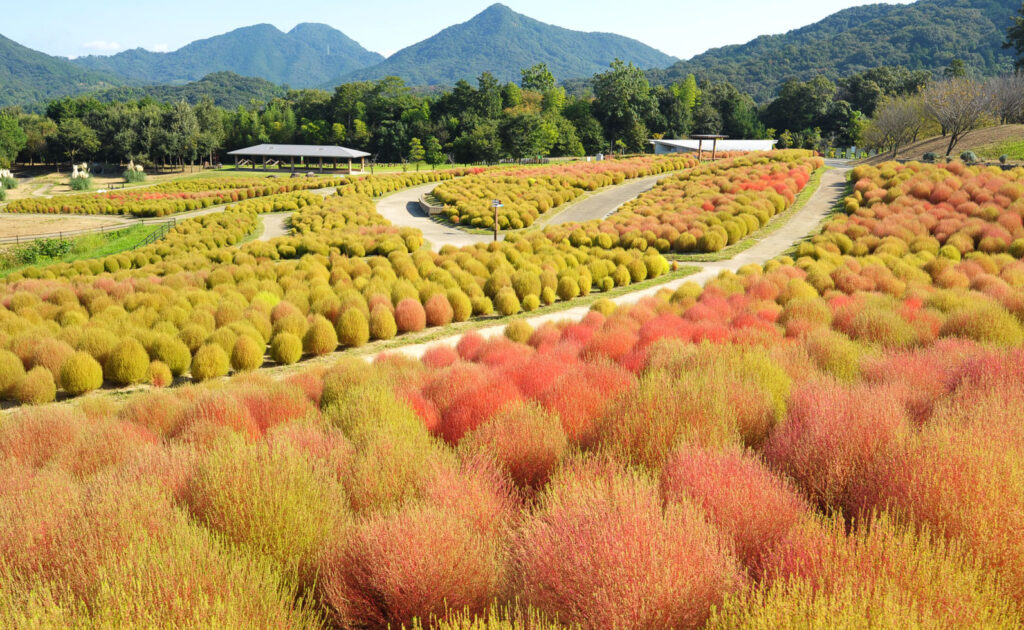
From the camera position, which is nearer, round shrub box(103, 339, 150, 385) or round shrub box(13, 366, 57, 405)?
round shrub box(13, 366, 57, 405)

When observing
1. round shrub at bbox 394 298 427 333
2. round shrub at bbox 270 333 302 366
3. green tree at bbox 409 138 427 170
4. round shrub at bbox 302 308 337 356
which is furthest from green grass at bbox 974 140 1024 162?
green tree at bbox 409 138 427 170

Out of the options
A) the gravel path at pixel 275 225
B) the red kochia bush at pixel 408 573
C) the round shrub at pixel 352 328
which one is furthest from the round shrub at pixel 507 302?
the gravel path at pixel 275 225

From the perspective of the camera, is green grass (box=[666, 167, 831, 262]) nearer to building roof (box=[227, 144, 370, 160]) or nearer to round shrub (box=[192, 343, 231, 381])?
round shrub (box=[192, 343, 231, 381])

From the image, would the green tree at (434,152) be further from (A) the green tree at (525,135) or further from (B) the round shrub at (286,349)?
(B) the round shrub at (286,349)

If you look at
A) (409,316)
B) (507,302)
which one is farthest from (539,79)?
(409,316)

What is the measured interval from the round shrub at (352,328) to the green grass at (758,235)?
52.9ft

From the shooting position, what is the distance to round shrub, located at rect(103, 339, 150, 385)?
12188 millimetres

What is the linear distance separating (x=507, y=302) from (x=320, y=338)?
19.5 ft

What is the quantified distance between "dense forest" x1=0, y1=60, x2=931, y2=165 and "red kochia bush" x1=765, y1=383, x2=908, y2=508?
262 feet

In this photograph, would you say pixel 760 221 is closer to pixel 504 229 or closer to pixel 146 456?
pixel 504 229

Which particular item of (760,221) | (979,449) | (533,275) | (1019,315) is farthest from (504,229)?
(979,449)

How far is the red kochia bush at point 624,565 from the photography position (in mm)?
2631

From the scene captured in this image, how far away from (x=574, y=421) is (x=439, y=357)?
19.3 feet

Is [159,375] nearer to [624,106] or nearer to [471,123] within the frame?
[471,123]
